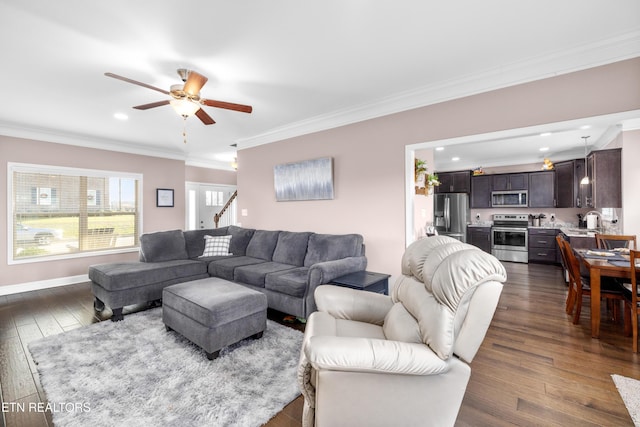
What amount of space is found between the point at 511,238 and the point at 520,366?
209 inches

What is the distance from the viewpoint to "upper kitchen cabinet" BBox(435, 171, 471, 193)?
7.45m

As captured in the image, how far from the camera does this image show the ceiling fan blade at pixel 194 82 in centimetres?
248

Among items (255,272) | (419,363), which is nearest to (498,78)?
(419,363)

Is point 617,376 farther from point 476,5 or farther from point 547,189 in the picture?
point 547,189

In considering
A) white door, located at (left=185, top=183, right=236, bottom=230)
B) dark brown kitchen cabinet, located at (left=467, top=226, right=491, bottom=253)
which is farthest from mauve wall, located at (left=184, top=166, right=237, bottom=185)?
dark brown kitchen cabinet, located at (left=467, top=226, right=491, bottom=253)

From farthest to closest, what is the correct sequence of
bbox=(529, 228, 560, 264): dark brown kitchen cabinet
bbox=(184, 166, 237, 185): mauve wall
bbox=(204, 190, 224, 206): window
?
bbox=(204, 190, 224, 206): window → bbox=(184, 166, 237, 185): mauve wall → bbox=(529, 228, 560, 264): dark brown kitchen cabinet

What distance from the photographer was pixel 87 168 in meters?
5.11

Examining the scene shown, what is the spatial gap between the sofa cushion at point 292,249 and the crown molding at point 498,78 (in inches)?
65.2

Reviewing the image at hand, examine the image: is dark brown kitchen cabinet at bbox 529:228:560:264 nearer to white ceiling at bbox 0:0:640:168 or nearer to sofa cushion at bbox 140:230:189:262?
white ceiling at bbox 0:0:640:168

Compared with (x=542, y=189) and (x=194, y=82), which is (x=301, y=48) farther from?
(x=542, y=189)

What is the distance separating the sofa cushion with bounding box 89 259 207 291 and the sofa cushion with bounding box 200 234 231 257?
0.42 metres

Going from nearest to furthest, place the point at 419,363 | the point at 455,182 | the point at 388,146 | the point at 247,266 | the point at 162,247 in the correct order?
the point at 419,363
the point at 388,146
the point at 247,266
the point at 162,247
the point at 455,182

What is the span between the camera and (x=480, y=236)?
7.15 meters

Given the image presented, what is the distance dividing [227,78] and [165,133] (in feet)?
8.73
